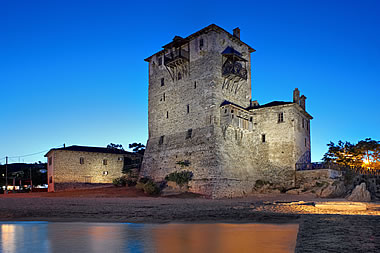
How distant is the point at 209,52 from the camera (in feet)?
105

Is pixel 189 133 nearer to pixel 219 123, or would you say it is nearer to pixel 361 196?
pixel 219 123

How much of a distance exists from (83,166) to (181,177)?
15.4m

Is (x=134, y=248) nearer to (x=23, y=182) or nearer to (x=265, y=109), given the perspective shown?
(x=265, y=109)

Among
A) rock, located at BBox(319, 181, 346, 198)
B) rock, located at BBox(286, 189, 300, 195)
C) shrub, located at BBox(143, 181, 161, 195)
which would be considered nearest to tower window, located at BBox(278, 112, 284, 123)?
rock, located at BBox(286, 189, 300, 195)

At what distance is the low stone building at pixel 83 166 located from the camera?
37781mm

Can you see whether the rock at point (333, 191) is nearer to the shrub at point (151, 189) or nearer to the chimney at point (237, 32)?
the shrub at point (151, 189)

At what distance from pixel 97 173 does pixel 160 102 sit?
12.6m

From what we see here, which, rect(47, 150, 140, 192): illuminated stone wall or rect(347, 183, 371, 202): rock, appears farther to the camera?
Answer: rect(47, 150, 140, 192): illuminated stone wall

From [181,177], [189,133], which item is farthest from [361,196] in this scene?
[189,133]

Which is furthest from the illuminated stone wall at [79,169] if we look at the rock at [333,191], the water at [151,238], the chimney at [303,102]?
the water at [151,238]

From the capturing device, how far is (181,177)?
30.2 metres

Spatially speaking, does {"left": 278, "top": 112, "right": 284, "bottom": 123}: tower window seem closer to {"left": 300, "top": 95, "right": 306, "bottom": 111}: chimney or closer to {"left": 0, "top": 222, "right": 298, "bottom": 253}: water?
{"left": 300, "top": 95, "right": 306, "bottom": 111}: chimney

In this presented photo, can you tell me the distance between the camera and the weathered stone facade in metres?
30.5

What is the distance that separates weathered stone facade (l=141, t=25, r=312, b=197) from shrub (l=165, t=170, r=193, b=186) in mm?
481
